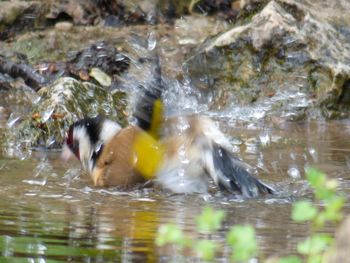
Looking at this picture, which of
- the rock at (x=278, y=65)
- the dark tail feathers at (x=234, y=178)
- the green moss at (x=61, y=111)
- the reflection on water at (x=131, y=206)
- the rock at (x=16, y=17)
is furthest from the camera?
the rock at (x=16, y=17)

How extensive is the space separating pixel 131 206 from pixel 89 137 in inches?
47.0

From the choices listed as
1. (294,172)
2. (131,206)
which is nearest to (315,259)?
(131,206)

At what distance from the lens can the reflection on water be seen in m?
3.78

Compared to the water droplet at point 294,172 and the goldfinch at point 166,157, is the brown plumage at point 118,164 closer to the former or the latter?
the goldfinch at point 166,157

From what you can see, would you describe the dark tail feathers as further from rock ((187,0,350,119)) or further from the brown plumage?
rock ((187,0,350,119))

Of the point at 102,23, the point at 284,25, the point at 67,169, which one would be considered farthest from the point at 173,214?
the point at 102,23

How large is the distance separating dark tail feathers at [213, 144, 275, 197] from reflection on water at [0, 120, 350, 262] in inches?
3.7

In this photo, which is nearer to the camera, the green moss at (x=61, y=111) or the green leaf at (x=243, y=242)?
the green leaf at (x=243, y=242)

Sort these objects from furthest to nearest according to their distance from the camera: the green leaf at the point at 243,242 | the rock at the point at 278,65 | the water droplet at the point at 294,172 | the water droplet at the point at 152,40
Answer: the water droplet at the point at 152,40 < the rock at the point at 278,65 < the water droplet at the point at 294,172 < the green leaf at the point at 243,242

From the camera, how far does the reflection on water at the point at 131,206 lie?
3.78m

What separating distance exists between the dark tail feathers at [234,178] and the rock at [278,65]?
3.02 m

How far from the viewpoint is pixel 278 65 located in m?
8.88

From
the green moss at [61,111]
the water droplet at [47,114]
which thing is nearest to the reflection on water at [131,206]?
the green moss at [61,111]

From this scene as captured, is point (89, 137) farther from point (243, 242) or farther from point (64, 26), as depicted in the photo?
point (64, 26)
